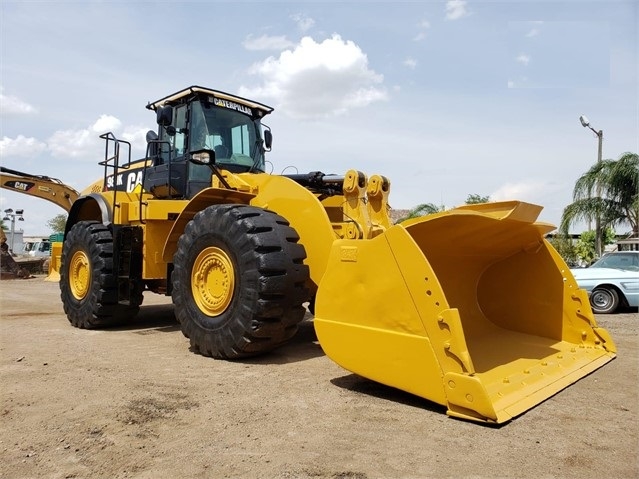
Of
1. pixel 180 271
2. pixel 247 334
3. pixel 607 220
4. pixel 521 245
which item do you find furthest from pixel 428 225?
pixel 607 220

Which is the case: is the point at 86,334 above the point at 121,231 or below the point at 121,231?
below

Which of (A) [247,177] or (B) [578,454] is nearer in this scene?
(B) [578,454]

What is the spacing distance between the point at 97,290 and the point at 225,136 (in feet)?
8.81

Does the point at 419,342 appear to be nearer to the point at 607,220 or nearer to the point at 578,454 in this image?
the point at 578,454

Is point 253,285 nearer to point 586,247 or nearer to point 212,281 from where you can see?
point 212,281

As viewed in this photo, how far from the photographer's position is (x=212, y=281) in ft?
17.4

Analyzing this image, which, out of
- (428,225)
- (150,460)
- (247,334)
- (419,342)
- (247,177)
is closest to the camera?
(150,460)

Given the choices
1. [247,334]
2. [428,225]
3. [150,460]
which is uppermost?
[428,225]

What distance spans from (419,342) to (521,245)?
7.06 ft

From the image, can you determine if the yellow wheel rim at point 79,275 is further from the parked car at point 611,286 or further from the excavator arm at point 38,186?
the parked car at point 611,286

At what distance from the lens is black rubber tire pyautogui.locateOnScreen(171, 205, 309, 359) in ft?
15.4

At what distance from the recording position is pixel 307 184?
21.5 ft

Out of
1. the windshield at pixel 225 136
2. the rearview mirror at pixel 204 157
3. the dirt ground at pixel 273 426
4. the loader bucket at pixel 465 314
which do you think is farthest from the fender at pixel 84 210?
the loader bucket at pixel 465 314

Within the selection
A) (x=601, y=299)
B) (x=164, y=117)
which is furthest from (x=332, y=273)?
(x=601, y=299)
